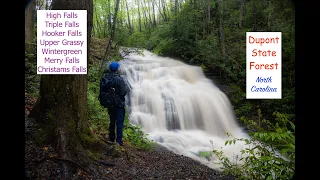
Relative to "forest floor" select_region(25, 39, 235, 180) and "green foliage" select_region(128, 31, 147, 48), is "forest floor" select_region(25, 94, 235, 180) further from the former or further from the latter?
"green foliage" select_region(128, 31, 147, 48)

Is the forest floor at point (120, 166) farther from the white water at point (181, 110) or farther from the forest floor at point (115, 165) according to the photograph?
the white water at point (181, 110)

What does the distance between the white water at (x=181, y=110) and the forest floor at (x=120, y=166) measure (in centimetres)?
154

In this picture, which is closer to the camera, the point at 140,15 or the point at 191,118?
the point at 191,118

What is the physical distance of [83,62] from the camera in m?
3.81

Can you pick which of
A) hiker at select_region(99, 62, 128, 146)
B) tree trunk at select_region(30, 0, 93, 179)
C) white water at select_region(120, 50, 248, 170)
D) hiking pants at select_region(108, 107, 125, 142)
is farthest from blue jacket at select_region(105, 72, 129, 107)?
white water at select_region(120, 50, 248, 170)

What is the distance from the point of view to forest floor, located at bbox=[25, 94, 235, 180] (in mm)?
3266

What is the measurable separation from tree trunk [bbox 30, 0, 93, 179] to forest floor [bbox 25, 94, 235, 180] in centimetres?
17

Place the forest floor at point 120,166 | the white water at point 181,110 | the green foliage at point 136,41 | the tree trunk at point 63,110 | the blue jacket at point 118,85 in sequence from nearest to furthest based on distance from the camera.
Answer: the forest floor at point 120,166 < the tree trunk at point 63,110 < the blue jacket at point 118,85 < the white water at point 181,110 < the green foliage at point 136,41

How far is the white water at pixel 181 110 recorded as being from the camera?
24.7ft

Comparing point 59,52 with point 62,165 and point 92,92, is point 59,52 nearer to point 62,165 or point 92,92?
point 62,165

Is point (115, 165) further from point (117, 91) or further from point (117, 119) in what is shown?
point (117, 91)

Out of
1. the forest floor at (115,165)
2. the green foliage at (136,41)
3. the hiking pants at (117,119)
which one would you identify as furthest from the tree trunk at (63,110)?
the green foliage at (136,41)
